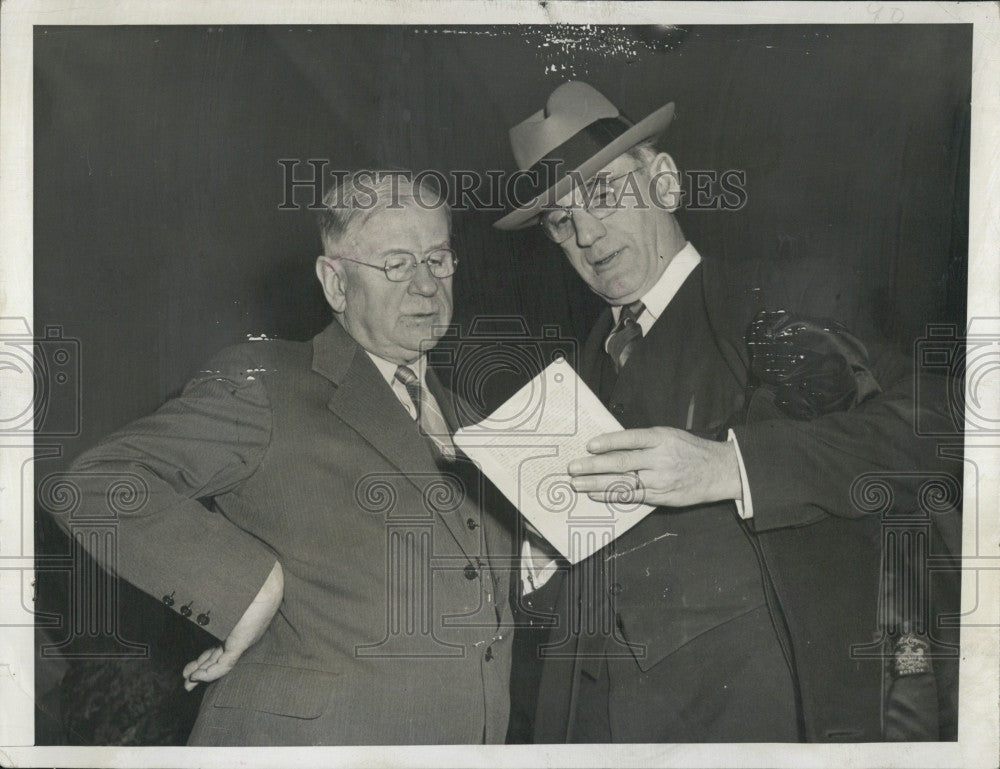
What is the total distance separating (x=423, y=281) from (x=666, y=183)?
783 mm

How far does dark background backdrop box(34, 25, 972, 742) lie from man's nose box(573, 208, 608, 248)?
10 centimetres

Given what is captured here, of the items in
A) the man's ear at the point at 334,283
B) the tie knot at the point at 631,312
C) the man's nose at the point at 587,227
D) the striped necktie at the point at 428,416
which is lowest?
the striped necktie at the point at 428,416

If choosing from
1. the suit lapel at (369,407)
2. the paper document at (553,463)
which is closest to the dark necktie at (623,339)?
the paper document at (553,463)

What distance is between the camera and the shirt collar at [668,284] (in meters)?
2.64

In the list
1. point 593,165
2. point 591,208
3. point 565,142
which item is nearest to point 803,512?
point 591,208

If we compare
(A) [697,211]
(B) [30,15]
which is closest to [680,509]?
(A) [697,211]

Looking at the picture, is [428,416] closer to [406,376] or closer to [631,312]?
[406,376]

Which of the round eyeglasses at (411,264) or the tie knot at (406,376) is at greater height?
the round eyeglasses at (411,264)

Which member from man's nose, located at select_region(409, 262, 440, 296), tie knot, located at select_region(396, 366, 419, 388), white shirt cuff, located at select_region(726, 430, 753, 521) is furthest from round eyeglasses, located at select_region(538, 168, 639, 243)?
white shirt cuff, located at select_region(726, 430, 753, 521)

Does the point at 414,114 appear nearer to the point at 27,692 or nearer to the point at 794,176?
the point at 794,176

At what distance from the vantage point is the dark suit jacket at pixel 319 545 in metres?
2.58

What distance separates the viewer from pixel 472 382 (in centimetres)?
264

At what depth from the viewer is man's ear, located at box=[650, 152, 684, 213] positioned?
2.64m

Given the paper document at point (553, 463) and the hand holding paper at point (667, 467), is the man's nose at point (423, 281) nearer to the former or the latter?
the paper document at point (553, 463)
